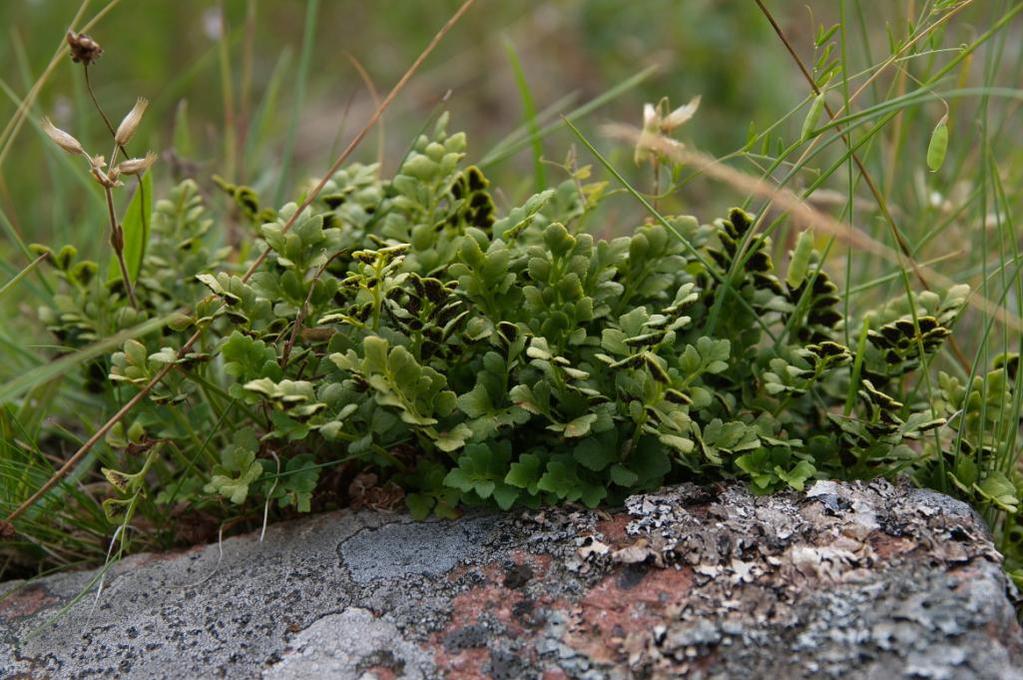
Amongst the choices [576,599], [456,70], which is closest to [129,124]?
[576,599]

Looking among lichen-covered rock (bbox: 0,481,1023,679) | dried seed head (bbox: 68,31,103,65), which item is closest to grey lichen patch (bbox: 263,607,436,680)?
lichen-covered rock (bbox: 0,481,1023,679)

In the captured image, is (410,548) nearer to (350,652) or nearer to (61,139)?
(350,652)

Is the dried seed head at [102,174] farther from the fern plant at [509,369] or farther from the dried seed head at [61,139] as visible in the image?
the fern plant at [509,369]

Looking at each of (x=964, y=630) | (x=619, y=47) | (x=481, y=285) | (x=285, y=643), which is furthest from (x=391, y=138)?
(x=964, y=630)

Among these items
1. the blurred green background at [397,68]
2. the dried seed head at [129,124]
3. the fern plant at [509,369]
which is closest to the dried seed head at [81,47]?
the dried seed head at [129,124]

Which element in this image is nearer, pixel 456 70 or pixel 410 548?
pixel 410 548

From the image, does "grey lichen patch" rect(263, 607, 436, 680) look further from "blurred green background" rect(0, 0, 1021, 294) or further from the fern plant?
"blurred green background" rect(0, 0, 1021, 294)

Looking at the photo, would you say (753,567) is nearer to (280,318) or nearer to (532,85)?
(280,318)
